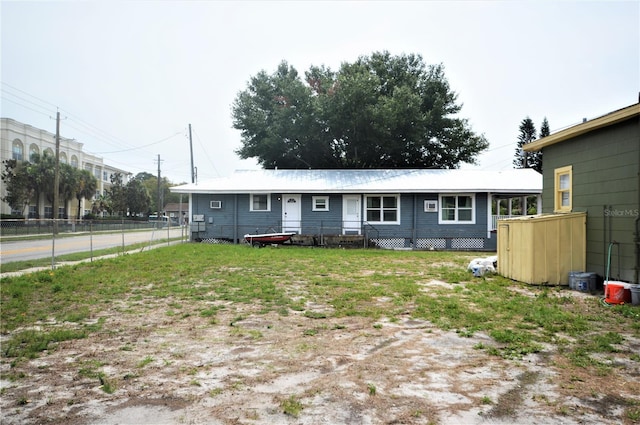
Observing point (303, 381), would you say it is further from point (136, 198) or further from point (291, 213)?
point (136, 198)

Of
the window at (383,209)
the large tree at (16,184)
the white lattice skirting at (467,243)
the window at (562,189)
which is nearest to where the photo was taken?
the window at (562,189)

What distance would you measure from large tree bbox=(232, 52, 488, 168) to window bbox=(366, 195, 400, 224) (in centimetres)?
1007

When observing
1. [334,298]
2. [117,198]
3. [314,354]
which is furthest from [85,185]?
[314,354]

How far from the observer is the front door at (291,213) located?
21672mm

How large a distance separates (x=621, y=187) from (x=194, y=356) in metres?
9.19

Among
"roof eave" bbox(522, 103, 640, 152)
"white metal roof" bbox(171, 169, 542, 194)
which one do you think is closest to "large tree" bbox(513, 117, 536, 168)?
"white metal roof" bbox(171, 169, 542, 194)

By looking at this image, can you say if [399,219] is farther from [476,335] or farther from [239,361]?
[239,361]

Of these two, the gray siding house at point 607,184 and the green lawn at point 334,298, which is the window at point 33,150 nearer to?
the green lawn at point 334,298

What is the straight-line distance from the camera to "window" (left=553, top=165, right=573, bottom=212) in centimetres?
1078

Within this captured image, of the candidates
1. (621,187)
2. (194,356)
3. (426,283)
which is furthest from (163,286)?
(621,187)

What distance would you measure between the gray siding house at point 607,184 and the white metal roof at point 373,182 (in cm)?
962

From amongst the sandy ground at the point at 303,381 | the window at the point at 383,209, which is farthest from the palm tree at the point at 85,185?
the sandy ground at the point at 303,381

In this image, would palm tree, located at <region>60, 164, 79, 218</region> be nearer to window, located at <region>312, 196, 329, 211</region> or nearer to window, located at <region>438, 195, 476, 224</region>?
window, located at <region>312, 196, 329, 211</region>

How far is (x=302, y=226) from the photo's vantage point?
21547mm
